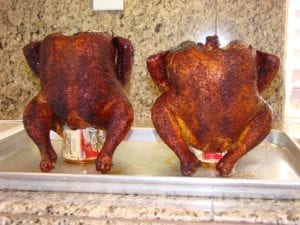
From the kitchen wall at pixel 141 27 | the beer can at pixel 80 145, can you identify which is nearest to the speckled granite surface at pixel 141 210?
the beer can at pixel 80 145

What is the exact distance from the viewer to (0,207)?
538mm

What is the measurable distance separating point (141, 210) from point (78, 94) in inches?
8.9

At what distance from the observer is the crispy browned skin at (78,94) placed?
2.14ft

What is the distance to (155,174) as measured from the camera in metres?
0.64

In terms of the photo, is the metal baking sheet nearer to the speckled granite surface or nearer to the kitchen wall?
the speckled granite surface

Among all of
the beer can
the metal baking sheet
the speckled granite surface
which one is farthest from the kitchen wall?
the speckled granite surface

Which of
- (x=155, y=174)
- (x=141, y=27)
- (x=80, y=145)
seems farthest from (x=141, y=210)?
(x=141, y=27)

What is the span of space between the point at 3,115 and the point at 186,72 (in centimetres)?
64

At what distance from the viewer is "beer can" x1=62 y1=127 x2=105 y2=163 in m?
0.70

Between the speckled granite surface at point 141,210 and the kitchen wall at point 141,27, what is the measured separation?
48cm

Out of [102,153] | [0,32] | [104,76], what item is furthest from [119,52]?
[0,32]

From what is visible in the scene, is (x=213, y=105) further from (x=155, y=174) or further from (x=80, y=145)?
(x=80, y=145)

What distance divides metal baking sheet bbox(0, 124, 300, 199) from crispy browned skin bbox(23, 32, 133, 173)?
0.06m

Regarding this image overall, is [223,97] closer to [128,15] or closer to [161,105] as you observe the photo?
[161,105]
